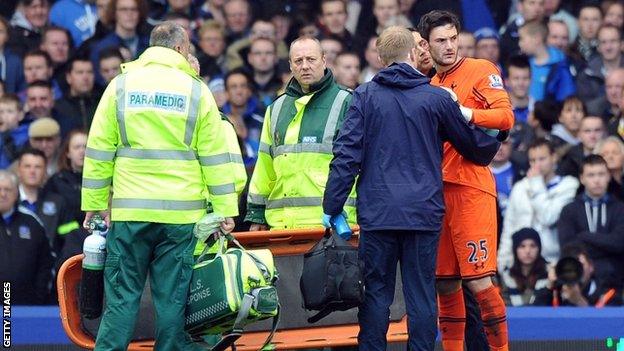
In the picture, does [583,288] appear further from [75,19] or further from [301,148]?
[75,19]

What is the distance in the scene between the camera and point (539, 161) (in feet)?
44.7

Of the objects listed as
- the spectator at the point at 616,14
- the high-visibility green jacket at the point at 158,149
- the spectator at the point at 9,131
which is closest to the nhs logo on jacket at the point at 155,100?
the high-visibility green jacket at the point at 158,149

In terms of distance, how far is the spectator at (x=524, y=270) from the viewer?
42.2ft

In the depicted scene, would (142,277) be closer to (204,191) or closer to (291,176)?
(204,191)

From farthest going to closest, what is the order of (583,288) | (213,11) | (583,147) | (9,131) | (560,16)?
(213,11) → (560,16) → (9,131) → (583,147) → (583,288)

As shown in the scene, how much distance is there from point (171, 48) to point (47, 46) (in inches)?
238

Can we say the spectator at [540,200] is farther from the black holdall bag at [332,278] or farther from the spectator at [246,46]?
the black holdall bag at [332,278]

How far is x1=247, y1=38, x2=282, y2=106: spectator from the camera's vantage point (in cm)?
1518

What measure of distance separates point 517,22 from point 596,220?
3493 millimetres

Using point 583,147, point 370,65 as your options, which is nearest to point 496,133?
point 583,147

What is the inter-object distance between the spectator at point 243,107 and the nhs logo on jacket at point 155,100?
501 centimetres

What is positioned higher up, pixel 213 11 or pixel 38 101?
pixel 213 11

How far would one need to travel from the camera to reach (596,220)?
521 inches

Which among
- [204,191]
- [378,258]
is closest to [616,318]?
[378,258]
